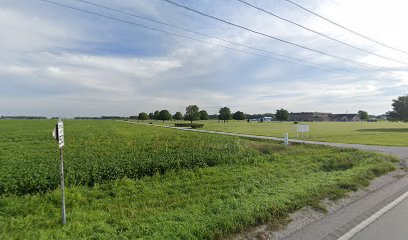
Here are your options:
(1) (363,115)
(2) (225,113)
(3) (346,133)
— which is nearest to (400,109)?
(3) (346,133)

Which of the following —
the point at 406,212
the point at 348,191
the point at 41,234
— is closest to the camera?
the point at 41,234

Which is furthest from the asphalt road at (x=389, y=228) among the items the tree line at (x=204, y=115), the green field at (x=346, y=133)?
the tree line at (x=204, y=115)

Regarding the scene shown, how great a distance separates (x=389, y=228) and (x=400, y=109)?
75440mm

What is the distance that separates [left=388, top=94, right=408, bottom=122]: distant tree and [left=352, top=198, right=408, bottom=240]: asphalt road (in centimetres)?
7356

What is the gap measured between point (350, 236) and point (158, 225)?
10.9 feet

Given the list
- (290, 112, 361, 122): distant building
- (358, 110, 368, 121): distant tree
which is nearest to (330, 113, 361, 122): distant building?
(290, 112, 361, 122): distant building

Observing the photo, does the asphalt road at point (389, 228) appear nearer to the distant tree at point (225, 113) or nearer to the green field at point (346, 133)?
the green field at point (346, 133)

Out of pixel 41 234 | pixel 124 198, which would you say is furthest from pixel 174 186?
pixel 41 234

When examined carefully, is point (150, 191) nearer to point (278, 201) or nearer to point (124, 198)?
point (124, 198)

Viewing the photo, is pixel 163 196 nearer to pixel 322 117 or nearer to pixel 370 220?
pixel 370 220

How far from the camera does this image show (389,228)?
15.8ft

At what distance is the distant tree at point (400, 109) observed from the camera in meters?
64.1

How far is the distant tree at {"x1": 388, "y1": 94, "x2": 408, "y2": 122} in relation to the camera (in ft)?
210

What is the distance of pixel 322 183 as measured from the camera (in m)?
7.75
